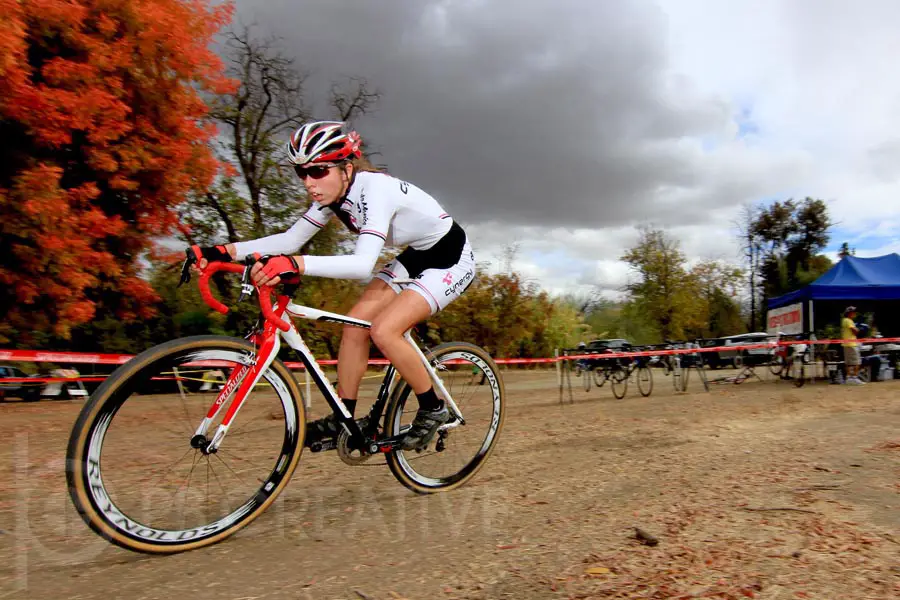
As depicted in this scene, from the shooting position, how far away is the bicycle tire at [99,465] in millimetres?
2361

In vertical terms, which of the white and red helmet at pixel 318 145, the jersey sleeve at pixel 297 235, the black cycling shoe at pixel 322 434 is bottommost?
the black cycling shoe at pixel 322 434

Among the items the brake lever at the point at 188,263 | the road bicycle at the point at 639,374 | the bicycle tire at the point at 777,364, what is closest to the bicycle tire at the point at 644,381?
the road bicycle at the point at 639,374

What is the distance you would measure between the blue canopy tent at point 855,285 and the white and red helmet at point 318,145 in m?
16.4

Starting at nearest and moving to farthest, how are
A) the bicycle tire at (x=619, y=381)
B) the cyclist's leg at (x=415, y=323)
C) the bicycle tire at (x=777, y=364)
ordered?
the cyclist's leg at (x=415, y=323), the bicycle tire at (x=619, y=381), the bicycle tire at (x=777, y=364)

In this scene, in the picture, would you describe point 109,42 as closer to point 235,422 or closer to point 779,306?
point 235,422

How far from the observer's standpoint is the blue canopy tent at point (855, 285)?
1605 cm

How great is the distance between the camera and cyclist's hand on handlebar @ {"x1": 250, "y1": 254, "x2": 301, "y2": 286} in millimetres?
2730

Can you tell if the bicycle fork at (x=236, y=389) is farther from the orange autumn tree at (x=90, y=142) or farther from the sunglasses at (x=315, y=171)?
the orange autumn tree at (x=90, y=142)

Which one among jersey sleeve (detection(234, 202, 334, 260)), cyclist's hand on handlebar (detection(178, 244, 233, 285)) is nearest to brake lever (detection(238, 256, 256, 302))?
cyclist's hand on handlebar (detection(178, 244, 233, 285))

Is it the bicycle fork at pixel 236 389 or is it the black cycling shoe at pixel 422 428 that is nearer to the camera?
the bicycle fork at pixel 236 389

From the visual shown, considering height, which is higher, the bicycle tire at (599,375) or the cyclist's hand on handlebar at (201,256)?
the cyclist's hand on handlebar at (201,256)

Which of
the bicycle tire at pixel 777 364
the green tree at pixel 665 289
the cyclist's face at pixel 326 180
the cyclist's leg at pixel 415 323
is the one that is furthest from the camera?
the green tree at pixel 665 289

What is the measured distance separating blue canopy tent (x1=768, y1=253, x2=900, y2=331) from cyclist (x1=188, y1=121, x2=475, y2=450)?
15745 millimetres

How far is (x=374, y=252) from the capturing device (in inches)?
119
